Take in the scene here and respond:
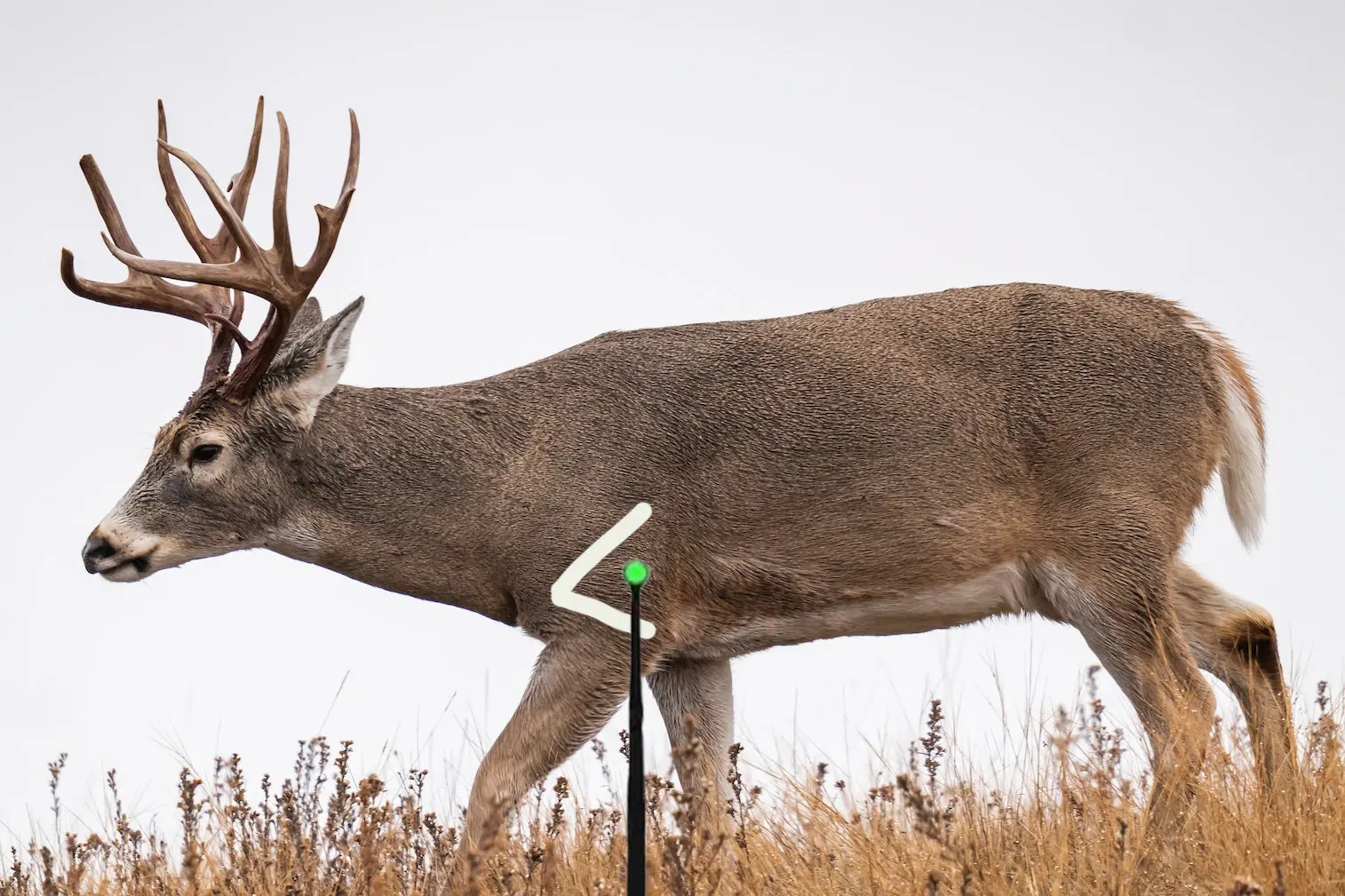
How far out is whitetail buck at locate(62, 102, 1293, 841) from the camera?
22.8 ft

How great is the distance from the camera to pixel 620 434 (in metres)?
7.06

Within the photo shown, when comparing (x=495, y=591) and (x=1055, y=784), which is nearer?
(x=1055, y=784)

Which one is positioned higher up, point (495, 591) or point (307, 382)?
point (307, 382)

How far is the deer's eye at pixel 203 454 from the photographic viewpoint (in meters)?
7.11

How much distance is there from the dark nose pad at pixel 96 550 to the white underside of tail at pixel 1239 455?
5.06m

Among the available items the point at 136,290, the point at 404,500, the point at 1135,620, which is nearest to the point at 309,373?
the point at 404,500

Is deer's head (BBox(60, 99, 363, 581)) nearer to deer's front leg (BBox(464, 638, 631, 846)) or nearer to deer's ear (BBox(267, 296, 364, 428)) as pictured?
deer's ear (BBox(267, 296, 364, 428))

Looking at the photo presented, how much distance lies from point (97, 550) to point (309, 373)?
3.95 feet

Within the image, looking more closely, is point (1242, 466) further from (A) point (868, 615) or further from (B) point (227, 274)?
(B) point (227, 274)

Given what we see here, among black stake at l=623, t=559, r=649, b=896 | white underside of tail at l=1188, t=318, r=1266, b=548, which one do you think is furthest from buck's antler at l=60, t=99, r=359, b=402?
black stake at l=623, t=559, r=649, b=896

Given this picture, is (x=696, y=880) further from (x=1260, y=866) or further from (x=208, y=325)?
(x=208, y=325)

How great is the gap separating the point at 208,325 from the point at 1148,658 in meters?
4.66

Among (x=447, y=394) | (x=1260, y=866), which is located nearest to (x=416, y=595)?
(x=447, y=394)

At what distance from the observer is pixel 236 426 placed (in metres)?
7.14
